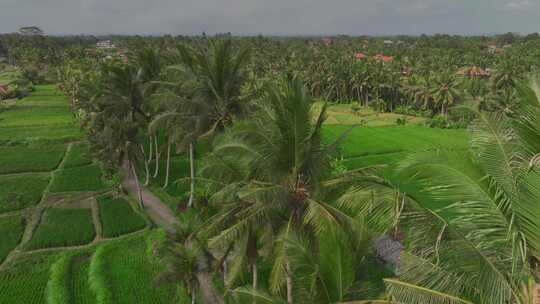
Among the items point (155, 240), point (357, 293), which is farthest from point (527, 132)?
point (155, 240)

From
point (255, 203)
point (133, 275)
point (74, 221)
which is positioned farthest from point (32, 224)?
point (255, 203)

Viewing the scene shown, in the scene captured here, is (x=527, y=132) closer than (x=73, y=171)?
Yes

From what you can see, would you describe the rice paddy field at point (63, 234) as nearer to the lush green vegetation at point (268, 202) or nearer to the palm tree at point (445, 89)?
the lush green vegetation at point (268, 202)

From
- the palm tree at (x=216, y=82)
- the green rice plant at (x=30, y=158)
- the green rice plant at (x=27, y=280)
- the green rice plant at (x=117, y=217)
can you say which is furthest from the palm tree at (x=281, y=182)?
the green rice plant at (x=30, y=158)

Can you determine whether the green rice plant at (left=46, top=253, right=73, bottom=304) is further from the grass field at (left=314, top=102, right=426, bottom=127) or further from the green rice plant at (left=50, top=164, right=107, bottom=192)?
the grass field at (left=314, top=102, right=426, bottom=127)

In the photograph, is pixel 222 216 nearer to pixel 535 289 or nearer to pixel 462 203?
pixel 462 203

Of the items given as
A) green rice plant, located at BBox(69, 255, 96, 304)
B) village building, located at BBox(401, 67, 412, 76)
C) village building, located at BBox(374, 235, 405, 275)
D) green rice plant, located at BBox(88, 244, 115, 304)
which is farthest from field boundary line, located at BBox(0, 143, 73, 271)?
village building, located at BBox(401, 67, 412, 76)
